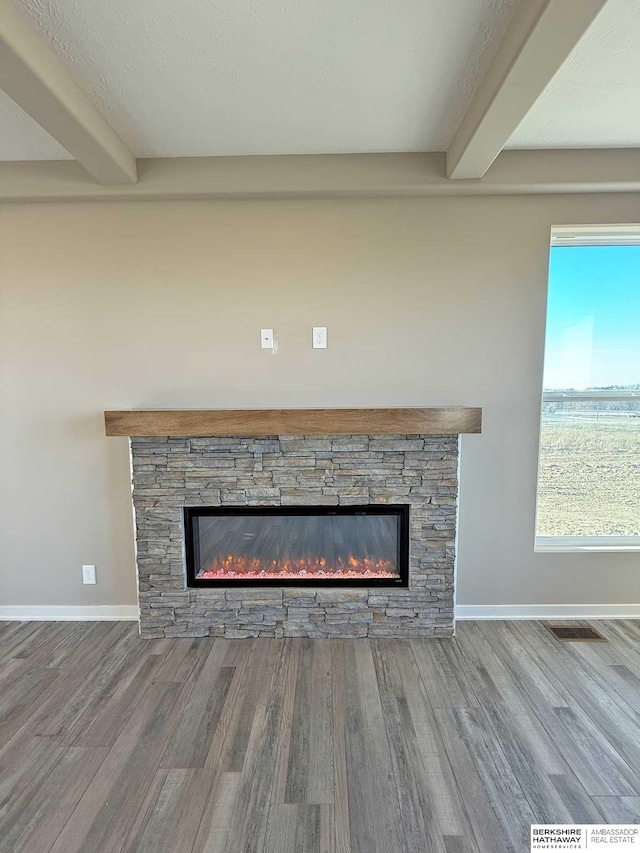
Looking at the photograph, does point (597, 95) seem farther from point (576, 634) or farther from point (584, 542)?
point (576, 634)

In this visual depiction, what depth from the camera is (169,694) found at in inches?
76.7

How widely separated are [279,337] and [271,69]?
1.15 meters

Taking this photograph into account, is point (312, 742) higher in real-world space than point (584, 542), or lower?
lower

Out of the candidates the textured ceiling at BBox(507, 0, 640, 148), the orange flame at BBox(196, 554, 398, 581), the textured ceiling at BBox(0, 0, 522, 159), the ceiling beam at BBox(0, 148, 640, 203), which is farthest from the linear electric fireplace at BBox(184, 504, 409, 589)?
the textured ceiling at BBox(507, 0, 640, 148)

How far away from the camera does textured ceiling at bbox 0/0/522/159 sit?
4.45ft

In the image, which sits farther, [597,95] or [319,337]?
[319,337]

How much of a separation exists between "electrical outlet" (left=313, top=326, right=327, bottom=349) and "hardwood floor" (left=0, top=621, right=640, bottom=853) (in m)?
1.62

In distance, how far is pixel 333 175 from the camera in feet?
7.20

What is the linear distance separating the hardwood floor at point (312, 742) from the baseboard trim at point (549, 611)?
0.13 metres

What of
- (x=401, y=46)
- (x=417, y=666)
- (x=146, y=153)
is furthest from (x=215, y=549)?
(x=401, y=46)

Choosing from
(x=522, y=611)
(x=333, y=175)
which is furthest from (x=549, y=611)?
(x=333, y=175)

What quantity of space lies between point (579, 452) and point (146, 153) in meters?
2.91

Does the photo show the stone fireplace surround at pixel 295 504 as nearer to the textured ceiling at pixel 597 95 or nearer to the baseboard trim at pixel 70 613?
the baseboard trim at pixel 70 613

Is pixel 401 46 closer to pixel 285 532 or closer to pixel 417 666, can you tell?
pixel 285 532
